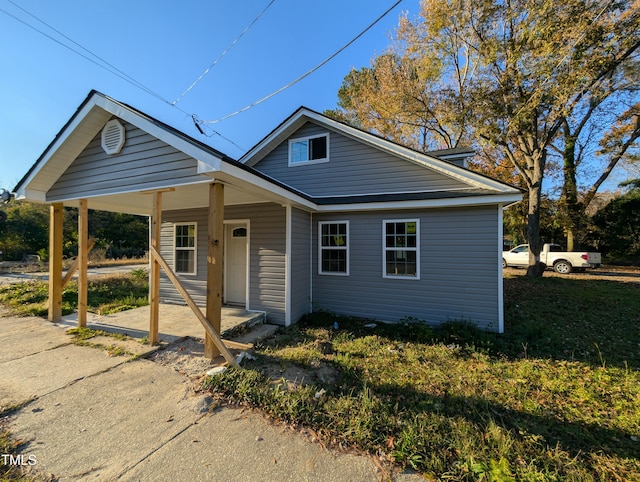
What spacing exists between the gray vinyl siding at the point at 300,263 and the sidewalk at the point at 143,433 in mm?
3065

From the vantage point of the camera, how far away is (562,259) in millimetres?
15305

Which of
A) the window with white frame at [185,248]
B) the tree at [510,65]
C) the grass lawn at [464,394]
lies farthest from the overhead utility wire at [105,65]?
the tree at [510,65]

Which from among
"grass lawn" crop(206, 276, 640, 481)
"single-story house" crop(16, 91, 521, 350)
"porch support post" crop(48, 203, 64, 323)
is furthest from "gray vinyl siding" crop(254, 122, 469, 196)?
"porch support post" crop(48, 203, 64, 323)

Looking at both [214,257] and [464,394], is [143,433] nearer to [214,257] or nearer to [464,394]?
[214,257]

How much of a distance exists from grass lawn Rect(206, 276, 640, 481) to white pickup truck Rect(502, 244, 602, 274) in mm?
11117

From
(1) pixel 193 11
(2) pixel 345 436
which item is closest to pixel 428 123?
(1) pixel 193 11

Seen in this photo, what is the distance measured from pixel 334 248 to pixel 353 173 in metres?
2.34

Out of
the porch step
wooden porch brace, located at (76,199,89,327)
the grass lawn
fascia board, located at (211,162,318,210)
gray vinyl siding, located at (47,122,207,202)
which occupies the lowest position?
the grass lawn

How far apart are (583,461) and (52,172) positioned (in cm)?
928

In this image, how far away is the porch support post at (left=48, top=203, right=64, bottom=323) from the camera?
598 cm

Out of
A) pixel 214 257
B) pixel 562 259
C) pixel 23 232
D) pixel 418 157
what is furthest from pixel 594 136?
pixel 23 232

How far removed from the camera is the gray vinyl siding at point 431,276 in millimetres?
5910

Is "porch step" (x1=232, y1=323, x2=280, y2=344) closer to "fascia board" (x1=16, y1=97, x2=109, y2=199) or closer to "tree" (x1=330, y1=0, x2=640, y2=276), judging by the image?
"fascia board" (x1=16, y1=97, x2=109, y2=199)

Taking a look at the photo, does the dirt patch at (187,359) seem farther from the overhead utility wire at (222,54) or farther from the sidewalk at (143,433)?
the overhead utility wire at (222,54)
